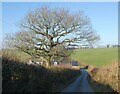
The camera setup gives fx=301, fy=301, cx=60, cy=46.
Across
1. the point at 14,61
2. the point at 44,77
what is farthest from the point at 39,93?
the point at 14,61

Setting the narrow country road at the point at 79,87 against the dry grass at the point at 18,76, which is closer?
the dry grass at the point at 18,76

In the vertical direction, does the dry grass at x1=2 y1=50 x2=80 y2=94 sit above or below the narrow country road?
above

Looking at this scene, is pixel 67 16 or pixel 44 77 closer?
pixel 44 77

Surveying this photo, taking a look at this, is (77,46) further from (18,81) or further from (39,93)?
(18,81)

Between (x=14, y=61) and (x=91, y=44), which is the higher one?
(x=91, y=44)

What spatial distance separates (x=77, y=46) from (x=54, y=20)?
5.52 m

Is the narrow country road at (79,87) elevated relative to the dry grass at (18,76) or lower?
lower

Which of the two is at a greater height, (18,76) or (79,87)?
(18,76)

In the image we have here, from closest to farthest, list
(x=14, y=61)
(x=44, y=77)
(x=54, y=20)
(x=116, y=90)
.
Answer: (x=14, y=61) < (x=116, y=90) < (x=44, y=77) < (x=54, y=20)

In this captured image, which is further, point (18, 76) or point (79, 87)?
point (79, 87)

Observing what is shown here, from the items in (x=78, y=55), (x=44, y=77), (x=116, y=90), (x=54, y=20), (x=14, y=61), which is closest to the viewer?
(x=14, y=61)

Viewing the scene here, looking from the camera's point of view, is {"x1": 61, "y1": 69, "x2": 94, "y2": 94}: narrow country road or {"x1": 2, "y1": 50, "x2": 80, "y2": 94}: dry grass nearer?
{"x1": 2, "y1": 50, "x2": 80, "y2": 94}: dry grass

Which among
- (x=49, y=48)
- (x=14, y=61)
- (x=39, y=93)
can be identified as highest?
(x=49, y=48)

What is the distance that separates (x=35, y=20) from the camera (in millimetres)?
41094
